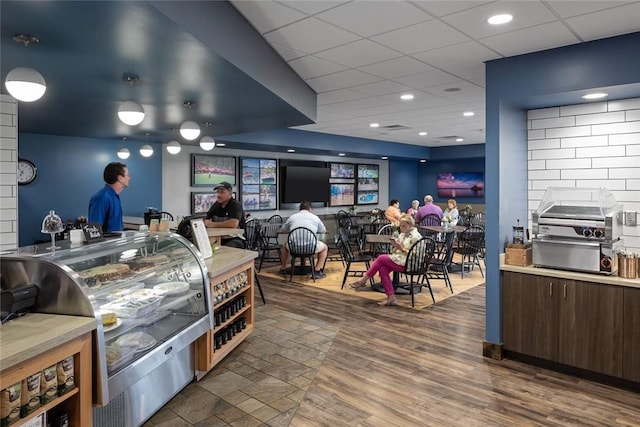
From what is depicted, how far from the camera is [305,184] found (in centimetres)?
984

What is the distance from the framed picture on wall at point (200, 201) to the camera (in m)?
7.94

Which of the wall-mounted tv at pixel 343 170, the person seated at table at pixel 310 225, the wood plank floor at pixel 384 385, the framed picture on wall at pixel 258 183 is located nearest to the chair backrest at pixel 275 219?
the framed picture on wall at pixel 258 183

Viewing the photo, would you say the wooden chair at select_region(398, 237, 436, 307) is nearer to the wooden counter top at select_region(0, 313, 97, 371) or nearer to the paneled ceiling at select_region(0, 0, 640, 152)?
the paneled ceiling at select_region(0, 0, 640, 152)

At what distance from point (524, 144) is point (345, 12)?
2175 mm

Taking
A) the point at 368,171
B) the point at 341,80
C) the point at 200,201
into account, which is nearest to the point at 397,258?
the point at 341,80

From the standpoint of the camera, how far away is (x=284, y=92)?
3.71 m

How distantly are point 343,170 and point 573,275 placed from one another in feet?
26.6

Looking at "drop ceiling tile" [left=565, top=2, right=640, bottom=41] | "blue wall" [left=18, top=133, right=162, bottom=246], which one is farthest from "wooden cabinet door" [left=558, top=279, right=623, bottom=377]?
"blue wall" [left=18, top=133, right=162, bottom=246]

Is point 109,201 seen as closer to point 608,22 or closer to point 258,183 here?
point 608,22

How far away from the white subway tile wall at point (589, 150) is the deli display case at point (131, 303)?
3.03 meters

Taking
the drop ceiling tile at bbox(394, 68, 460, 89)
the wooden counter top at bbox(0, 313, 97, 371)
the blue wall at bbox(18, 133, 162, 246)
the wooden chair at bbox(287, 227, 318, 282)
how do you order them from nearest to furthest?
the wooden counter top at bbox(0, 313, 97, 371)
the drop ceiling tile at bbox(394, 68, 460, 89)
the blue wall at bbox(18, 133, 162, 246)
the wooden chair at bbox(287, 227, 318, 282)

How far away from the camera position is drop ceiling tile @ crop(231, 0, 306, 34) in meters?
2.46

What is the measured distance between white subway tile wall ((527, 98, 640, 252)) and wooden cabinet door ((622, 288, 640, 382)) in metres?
0.65

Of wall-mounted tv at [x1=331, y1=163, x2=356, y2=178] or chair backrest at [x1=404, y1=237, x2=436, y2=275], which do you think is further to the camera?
wall-mounted tv at [x1=331, y1=163, x2=356, y2=178]
